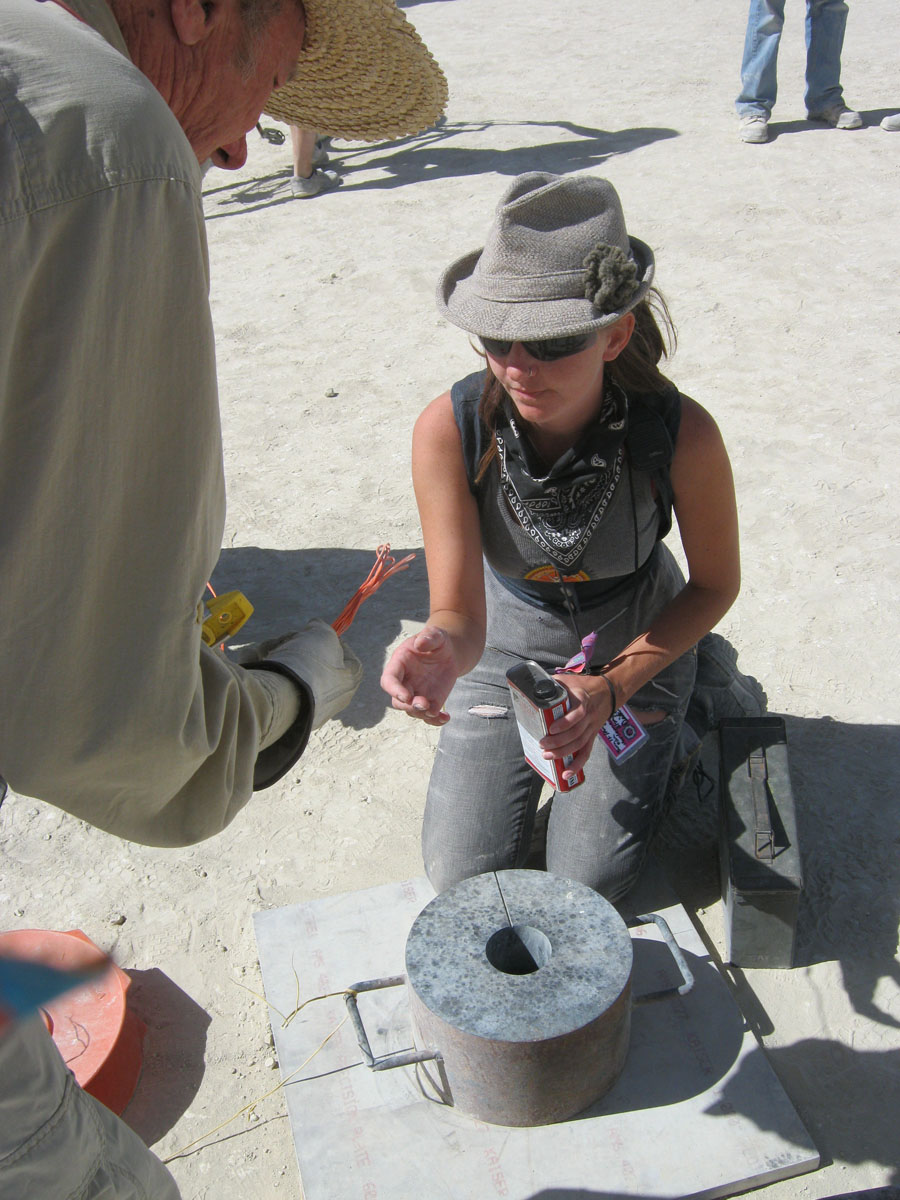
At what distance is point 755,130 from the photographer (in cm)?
694

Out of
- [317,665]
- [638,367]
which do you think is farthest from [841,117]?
[317,665]

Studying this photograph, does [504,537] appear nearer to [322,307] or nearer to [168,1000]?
[168,1000]

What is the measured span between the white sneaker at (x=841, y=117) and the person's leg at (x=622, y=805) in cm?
602

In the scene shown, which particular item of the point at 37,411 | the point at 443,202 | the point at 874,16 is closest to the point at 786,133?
the point at 443,202

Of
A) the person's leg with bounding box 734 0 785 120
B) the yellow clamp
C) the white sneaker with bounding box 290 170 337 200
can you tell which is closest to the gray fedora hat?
the yellow clamp

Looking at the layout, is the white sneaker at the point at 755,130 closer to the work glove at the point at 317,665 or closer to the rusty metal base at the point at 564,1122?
the rusty metal base at the point at 564,1122

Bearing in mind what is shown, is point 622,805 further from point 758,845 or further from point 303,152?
point 303,152

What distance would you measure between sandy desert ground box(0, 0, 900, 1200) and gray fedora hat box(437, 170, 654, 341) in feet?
4.61

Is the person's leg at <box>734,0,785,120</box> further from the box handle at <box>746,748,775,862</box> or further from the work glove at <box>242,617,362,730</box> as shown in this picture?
the work glove at <box>242,617,362,730</box>

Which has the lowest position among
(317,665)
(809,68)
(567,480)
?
(809,68)

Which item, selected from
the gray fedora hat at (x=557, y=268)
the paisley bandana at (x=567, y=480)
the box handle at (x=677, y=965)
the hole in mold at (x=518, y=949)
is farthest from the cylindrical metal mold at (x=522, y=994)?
the gray fedora hat at (x=557, y=268)

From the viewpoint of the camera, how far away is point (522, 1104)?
1.93m

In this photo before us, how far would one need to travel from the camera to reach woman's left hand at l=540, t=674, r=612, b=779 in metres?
2.06

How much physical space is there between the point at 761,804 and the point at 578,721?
A: 1.79 feet
